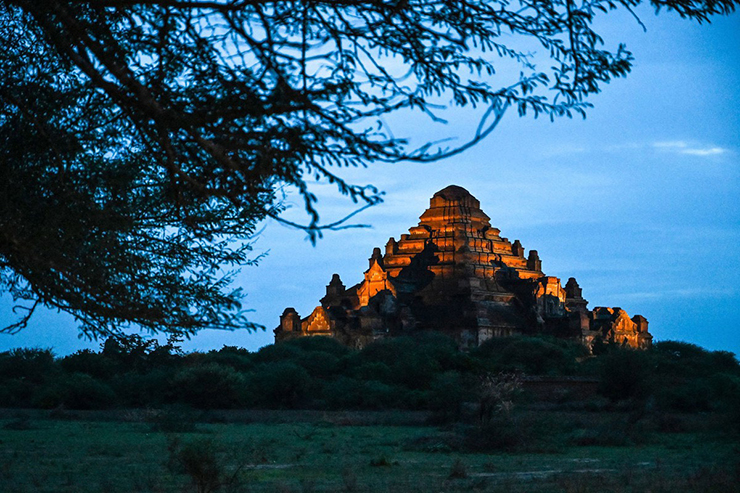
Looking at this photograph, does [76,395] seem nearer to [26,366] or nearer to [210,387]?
[210,387]

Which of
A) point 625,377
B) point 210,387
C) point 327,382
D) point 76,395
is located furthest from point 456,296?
point 76,395

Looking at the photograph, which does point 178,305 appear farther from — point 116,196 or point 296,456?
point 296,456

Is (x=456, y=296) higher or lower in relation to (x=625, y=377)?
higher

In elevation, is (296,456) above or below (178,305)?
below

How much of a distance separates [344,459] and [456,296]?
5175 centimetres

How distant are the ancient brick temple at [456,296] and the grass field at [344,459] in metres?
38.4

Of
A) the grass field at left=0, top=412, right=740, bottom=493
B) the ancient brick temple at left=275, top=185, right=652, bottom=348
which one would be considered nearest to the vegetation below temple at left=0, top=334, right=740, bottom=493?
the grass field at left=0, top=412, right=740, bottom=493

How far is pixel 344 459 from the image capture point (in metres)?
19.8

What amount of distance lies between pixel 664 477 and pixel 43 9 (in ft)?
→ 38.9

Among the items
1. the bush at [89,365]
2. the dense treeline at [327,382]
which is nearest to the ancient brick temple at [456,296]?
the dense treeline at [327,382]

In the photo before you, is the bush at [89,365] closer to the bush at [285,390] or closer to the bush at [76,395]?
the bush at [76,395]

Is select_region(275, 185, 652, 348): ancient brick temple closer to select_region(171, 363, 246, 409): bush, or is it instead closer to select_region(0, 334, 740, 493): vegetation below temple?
select_region(0, 334, 740, 493): vegetation below temple

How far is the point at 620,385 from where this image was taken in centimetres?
3897

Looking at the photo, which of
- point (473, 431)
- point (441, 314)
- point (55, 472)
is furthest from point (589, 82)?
point (441, 314)
